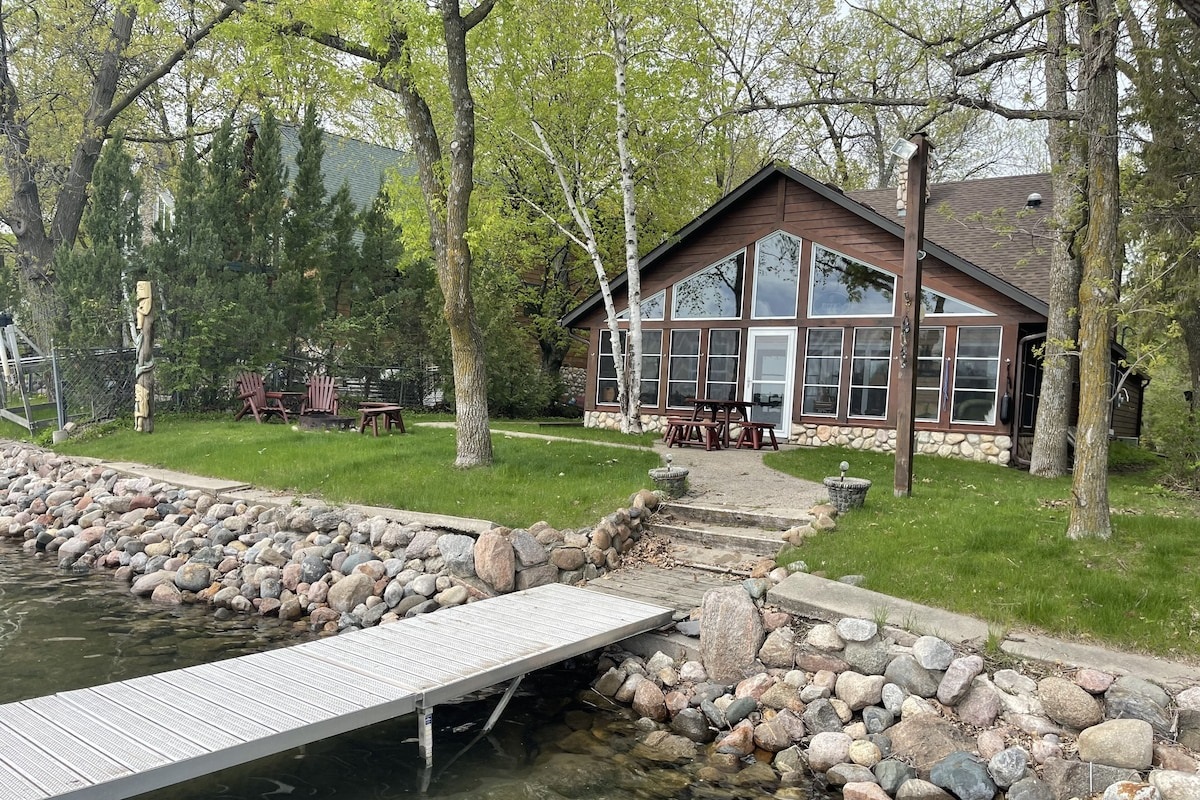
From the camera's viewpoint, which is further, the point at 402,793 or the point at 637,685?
the point at 637,685

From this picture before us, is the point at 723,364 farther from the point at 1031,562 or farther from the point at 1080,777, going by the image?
the point at 1080,777

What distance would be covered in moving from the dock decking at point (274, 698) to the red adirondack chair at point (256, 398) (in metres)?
9.89

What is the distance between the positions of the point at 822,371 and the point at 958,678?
401 inches

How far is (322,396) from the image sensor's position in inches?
576

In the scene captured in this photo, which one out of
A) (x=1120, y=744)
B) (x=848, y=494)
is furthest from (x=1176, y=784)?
(x=848, y=494)

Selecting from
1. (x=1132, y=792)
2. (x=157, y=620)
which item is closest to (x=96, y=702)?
(x=157, y=620)

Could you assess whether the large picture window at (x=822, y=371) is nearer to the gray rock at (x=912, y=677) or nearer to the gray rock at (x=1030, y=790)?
the gray rock at (x=912, y=677)

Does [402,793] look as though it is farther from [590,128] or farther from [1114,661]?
[590,128]

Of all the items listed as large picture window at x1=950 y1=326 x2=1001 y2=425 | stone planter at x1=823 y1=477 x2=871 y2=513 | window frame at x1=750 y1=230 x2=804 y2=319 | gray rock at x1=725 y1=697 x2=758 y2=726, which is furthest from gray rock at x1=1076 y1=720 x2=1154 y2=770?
window frame at x1=750 y1=230 x2=804 y2=319

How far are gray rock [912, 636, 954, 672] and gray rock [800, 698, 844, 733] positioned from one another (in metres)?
0.61

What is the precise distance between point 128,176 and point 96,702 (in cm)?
1356

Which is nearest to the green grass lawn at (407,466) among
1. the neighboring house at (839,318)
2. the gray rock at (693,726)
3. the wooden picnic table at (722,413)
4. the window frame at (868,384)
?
the wooden picnic table at (722,413)

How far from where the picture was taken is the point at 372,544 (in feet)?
24.9

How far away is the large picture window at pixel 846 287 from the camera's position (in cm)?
1379
